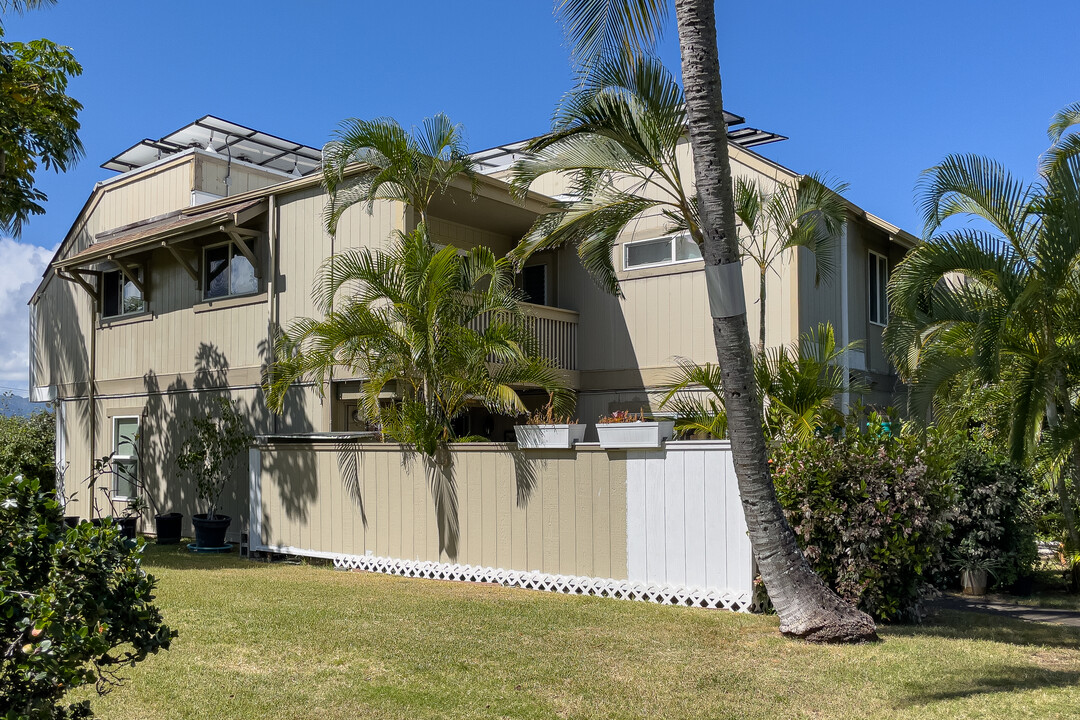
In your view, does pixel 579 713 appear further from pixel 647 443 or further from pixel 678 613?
pixel 647 443

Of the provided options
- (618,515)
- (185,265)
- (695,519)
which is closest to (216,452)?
(185,265)

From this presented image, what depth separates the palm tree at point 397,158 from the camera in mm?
12328

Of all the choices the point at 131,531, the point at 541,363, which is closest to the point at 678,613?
the point at 541,363

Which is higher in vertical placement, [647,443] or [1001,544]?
[647,443]

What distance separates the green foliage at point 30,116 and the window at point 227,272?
133 inches

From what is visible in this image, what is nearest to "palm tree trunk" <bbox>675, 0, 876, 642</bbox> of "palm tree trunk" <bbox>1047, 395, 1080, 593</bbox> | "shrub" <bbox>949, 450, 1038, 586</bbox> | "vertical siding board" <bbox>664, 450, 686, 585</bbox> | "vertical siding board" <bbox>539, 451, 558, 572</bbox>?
"vertical siding board" <bbox>664, 450, 686, 585</bbox>

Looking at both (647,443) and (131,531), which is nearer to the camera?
(647,443)

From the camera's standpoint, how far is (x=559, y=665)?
23.1 feet

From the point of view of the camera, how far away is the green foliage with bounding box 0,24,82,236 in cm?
1235

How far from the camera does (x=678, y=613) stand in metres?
9.20

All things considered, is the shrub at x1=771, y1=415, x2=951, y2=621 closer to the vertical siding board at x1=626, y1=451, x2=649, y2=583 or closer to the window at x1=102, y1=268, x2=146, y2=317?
the vertical siding board at x1=626, y1=451, x2=649, y2=583

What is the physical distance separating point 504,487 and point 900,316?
16.7 feet

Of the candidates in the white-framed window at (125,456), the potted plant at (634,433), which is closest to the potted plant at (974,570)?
the potted plant at (634,433)

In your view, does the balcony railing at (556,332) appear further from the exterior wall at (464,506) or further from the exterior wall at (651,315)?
the exterior wall at (464,506)
